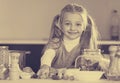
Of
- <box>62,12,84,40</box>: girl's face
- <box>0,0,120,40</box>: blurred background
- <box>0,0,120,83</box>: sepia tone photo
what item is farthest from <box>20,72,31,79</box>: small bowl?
<box>62,12,84,40</box>: girl's face

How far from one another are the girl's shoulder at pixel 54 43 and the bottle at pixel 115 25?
0.33 m

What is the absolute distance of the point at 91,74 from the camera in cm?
190

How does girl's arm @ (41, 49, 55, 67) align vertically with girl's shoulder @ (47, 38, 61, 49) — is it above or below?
below

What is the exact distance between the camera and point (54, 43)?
204 cm

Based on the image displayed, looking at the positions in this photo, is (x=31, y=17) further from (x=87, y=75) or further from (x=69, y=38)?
(x=87, y=75)

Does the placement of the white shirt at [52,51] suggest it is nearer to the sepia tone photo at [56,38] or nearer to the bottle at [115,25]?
the sepia tone photo at [56,38]

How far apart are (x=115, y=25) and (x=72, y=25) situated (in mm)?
262

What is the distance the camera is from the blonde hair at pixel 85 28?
2.02 metres

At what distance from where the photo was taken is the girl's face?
79.0 inches

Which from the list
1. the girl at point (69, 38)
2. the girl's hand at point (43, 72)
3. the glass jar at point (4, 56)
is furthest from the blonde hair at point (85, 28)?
the glass jar at point (4, 56)

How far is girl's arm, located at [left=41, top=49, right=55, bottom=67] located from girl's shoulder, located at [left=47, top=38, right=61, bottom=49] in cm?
2

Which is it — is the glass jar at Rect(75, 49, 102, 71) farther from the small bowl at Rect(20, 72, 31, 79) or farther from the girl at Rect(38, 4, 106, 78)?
the small bowl at Rect(20, 72, 31, 79)

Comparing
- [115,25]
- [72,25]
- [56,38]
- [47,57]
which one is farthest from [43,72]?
[115,25]

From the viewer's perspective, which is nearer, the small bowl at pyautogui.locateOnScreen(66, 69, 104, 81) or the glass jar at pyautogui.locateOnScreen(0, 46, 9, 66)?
the small bowl at pyautogui.locateOnScreen(66, 69, 104, 81)
